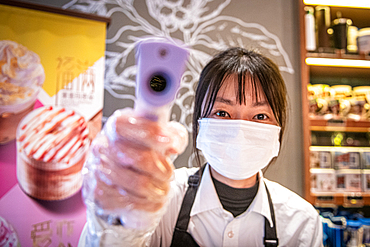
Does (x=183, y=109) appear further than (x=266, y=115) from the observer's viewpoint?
Yes

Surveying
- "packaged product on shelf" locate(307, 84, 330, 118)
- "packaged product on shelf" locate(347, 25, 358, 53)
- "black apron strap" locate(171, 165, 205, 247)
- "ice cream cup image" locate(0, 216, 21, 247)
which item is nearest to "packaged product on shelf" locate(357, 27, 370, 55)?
"packaged product on shelf" locate(347, 25, 358, 53)

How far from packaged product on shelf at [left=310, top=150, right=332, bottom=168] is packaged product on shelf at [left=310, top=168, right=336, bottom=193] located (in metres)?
0.04

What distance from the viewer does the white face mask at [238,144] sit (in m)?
0.88

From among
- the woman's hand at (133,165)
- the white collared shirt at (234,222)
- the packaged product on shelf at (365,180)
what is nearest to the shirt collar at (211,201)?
the white collared shirt at (234,222)

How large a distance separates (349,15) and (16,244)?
263 cm

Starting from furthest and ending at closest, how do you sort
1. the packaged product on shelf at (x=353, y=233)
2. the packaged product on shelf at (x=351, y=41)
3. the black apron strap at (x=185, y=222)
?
the packaged product on shelf at (x=351, y=41)
the packaged product on shelf at (x=353, y=233)
the black apron strap at (x=185, y=222)

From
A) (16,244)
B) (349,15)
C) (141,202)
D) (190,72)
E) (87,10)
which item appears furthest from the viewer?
(349,15)

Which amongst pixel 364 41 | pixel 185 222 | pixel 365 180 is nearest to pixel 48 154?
pixel 185 222

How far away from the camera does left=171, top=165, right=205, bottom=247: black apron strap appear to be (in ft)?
3.23

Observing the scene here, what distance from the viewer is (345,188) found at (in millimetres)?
1739

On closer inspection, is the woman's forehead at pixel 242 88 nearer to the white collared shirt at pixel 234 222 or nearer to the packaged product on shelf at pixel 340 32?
the white collared shirt at pixel 234 222

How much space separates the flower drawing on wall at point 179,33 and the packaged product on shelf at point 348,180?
779 millimetres

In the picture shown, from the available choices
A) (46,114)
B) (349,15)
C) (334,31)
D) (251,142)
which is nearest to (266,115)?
(251,142)

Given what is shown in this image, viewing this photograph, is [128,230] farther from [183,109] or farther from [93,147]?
[183,109]
